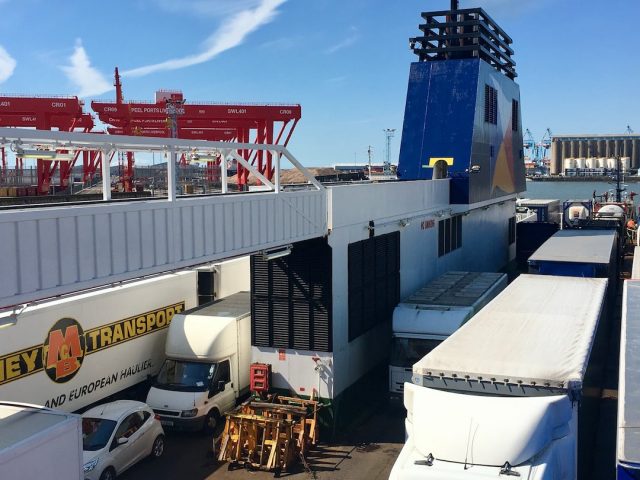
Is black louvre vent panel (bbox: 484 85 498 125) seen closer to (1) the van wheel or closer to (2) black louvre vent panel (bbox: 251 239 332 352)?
(2) black louvre vent panel (bbox: 251 239 332 352)

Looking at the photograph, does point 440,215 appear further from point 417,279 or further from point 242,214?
point 242,214

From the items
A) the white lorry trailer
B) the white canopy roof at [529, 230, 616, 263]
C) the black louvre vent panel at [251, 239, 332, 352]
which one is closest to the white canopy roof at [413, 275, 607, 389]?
the white lorry trailer

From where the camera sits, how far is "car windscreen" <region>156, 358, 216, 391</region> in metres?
15.4

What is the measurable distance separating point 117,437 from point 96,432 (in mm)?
401

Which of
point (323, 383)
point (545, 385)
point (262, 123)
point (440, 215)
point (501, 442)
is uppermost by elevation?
point (262, 123)

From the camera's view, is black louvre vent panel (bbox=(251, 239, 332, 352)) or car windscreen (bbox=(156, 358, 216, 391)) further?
car windscreen (bbox=(156, 358, 216, 391))

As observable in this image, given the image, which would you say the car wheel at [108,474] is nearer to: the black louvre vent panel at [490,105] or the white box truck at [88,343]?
the white box truck at [88,343]

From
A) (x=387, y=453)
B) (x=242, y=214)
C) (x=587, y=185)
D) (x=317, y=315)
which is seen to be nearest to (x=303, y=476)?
(x=387, y=453)

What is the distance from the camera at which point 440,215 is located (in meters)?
22.5

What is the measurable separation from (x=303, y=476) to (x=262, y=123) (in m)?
30.4

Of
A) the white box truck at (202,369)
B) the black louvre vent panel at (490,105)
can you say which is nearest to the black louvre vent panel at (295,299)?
the white box truck at (202,369)

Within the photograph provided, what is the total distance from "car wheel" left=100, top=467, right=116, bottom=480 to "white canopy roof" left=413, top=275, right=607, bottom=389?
251 inches

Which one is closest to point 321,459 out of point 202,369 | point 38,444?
point 202,369

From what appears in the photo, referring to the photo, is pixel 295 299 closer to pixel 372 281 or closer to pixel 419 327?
pixel 372 281
